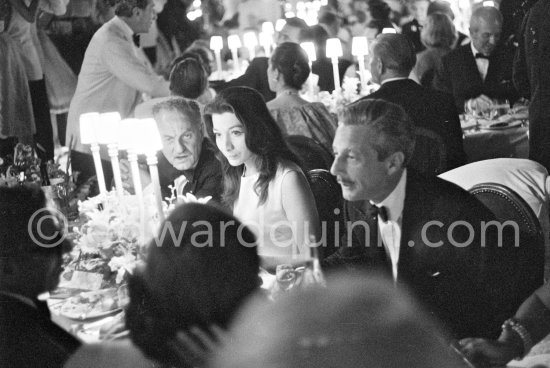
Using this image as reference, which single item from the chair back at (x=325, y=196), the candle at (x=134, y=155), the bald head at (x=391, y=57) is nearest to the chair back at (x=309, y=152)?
the chair back at (x=325, y=196)

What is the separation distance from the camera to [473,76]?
15.6 feet

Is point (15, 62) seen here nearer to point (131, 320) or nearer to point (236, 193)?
point (236, 193)

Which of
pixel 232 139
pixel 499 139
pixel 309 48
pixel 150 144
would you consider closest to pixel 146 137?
pixel 150 144

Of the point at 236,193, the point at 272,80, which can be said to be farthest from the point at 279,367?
the point at 272,80

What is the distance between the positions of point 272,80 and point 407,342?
3151mm

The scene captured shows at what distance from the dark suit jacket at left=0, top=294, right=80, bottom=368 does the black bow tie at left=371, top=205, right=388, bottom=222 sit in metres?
0.72

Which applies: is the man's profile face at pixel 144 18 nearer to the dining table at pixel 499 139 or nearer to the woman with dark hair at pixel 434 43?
the dining table at pixel 499 139

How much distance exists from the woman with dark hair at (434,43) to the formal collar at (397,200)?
3.66 metres

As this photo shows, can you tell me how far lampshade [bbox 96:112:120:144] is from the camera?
2.59 meters

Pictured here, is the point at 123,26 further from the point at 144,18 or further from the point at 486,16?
the point at 486,16

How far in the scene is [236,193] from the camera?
2.66m

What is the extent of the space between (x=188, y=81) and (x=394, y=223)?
2270mm

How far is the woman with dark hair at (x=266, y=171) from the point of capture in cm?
250

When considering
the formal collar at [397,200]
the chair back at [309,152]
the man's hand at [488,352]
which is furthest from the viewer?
the chair back at [309,152]
